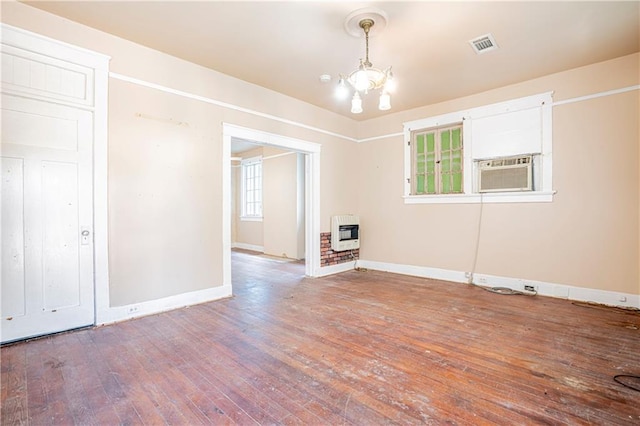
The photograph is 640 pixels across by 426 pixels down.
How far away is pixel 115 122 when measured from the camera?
3074 millimetres

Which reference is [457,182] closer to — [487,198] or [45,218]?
[487,198]

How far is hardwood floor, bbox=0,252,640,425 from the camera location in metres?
1.69

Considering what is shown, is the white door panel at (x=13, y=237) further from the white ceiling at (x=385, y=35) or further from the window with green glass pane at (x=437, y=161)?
the window with green glass pane at (x=437, y=161)

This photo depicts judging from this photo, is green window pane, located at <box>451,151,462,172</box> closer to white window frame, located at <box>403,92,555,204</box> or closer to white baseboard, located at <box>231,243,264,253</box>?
white window frame, located at <box>403,92,555,204</box>

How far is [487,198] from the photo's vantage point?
14.8 feet

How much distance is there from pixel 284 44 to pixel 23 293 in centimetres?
339

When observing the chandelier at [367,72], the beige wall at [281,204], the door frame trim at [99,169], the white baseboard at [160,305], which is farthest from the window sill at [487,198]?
the door frame trim at [99,169]

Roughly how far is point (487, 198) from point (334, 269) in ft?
9.06

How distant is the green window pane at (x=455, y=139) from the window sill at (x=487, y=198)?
80 cm

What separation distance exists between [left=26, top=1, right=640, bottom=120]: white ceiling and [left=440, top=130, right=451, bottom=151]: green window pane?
3.19 feet

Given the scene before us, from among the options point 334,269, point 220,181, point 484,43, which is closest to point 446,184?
point 484,43

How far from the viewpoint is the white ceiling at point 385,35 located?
8.66 ft

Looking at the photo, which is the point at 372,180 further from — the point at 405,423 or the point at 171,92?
the point at 405,423

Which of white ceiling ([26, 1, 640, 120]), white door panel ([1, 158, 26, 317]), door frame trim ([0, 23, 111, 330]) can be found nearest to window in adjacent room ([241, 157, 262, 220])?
white ceiling ([26, 1, 640, 120])
